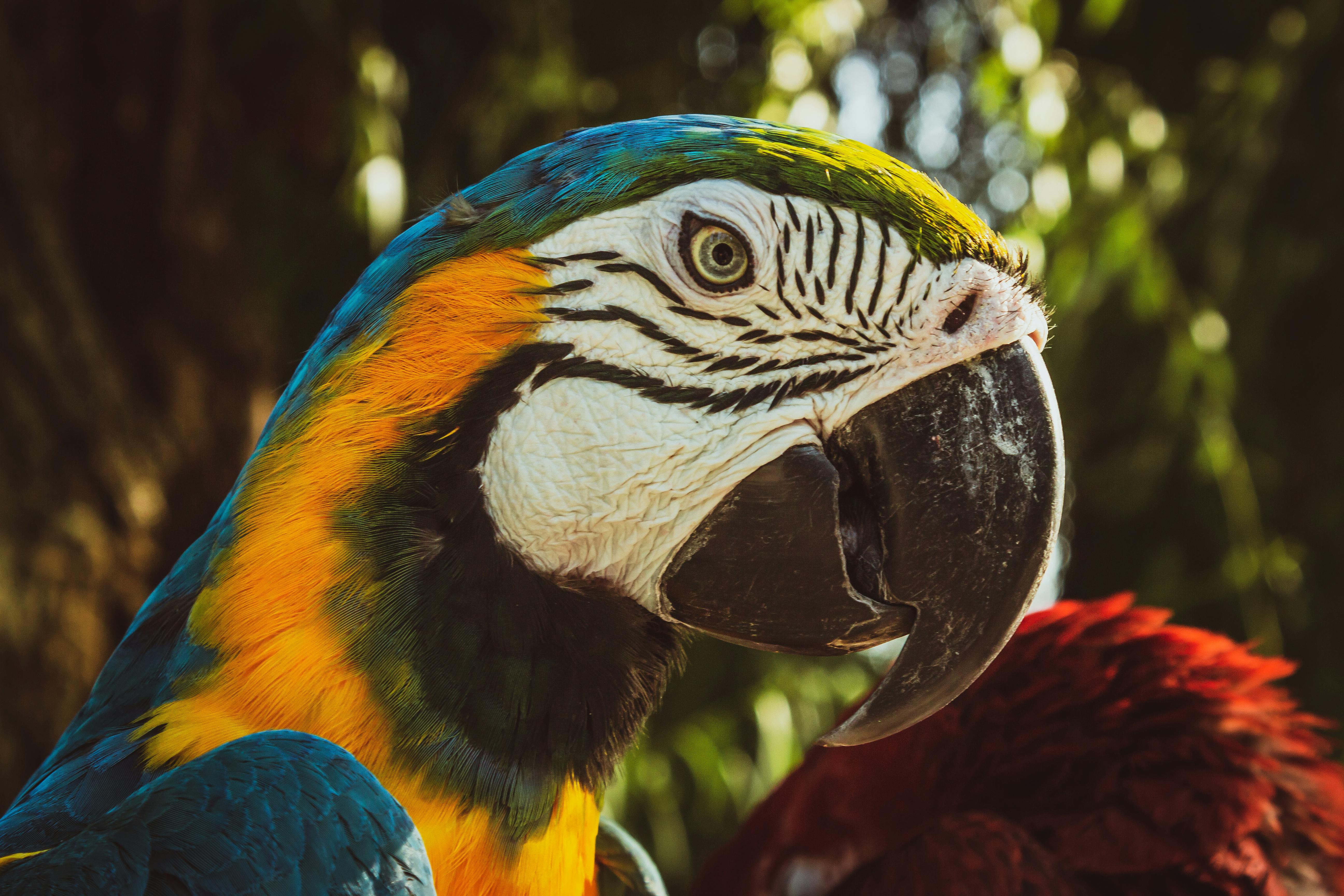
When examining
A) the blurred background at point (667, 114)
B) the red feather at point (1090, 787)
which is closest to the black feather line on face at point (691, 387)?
the red feather at point (1090, 787)

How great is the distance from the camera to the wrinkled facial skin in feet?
2.82

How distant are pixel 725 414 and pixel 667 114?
1.97 m

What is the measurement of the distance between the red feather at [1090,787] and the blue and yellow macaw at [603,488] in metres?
0.58

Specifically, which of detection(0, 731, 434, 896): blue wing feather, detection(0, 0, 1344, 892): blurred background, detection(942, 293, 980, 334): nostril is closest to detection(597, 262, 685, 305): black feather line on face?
detection(942, 293, 980, 334): nostril

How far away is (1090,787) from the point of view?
1.35m

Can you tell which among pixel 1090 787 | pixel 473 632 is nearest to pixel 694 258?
pixel 473 632

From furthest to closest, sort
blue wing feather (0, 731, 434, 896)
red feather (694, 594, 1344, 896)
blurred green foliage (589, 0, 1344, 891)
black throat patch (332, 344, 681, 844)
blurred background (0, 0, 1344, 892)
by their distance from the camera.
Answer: blurred green foliage (589, 0, 1344, 891) < blurred background (0, 0, 1344, 892) < red feather (694, 594, 1344, 896) < black throat patch (332, 344, 681, 844) < blue wing feather (0, 731, 434, 896)

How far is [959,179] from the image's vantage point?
10.6 feet

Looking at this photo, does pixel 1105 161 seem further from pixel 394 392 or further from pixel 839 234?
pixel 394 392

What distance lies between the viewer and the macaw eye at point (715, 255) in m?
0.87

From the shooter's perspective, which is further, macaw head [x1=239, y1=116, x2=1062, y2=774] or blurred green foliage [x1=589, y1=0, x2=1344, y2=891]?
blurred green foliage [x1=589, y1=0, x2=1344, y2=891]

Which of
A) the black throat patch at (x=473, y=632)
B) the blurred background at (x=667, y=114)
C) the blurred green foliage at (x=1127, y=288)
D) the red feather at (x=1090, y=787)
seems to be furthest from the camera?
the blurred green foliage at (x=1127, y=288)

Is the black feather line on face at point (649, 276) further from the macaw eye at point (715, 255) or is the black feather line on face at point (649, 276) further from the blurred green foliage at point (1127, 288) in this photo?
the blurred green foliage at point (1127, 288)

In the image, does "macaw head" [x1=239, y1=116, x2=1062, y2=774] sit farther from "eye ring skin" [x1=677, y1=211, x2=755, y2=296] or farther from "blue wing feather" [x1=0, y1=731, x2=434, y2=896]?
"blue wing feather" [x1=0, y1=731, x2=434, y2=896]
